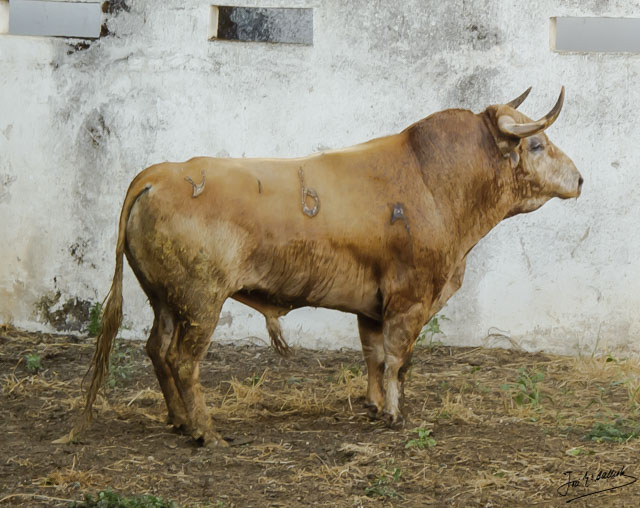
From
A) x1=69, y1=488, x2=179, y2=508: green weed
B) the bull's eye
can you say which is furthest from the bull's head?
x1=69, y1=488, x2=179, y2=508: green weed

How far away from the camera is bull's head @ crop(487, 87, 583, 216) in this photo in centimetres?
547

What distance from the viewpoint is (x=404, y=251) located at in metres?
5.28

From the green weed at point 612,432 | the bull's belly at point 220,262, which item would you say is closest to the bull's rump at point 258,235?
the bull's belly at point 220,262

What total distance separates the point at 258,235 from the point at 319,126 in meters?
2.65

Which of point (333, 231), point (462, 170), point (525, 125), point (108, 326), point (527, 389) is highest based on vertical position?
point (525, 125)

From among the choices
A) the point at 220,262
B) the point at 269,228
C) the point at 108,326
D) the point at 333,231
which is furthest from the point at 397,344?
the point at 108,326

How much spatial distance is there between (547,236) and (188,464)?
3.74 meters

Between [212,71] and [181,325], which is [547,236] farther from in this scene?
[181,325]

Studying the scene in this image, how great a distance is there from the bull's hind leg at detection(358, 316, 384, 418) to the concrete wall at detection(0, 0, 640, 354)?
1.71 meters

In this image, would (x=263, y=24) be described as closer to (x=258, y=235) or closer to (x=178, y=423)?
(x=258, y=235)

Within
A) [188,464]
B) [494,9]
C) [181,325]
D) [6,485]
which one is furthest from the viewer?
[494,9]

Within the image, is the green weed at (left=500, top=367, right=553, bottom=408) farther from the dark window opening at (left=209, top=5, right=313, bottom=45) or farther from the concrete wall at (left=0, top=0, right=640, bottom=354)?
the dark window opening at (left=209, top=5, right=313, bottom=45)

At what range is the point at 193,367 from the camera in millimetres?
4996

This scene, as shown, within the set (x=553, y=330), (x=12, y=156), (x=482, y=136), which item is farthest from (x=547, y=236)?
(x=12, y=156)
